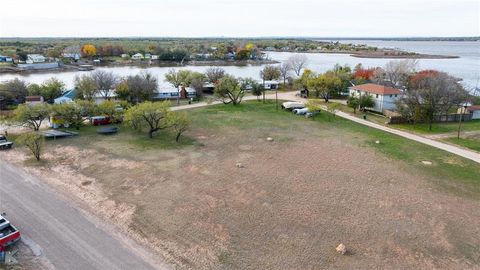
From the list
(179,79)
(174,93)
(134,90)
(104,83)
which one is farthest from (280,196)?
(179,79)

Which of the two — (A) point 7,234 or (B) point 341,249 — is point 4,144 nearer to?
(A) point 7,234

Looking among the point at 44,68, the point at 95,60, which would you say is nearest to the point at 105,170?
the point at 44,68

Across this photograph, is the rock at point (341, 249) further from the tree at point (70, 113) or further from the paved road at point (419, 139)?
the tree at point (70, 113)

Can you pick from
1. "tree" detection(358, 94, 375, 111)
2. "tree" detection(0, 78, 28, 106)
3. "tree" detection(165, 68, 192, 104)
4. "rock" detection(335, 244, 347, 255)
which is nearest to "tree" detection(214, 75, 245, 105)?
"tree" detection(165, 68, 192, 104)

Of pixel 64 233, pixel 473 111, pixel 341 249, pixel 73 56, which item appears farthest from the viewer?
pixel 73 56

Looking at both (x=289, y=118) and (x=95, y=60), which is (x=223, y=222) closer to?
(x=289, y=118)
